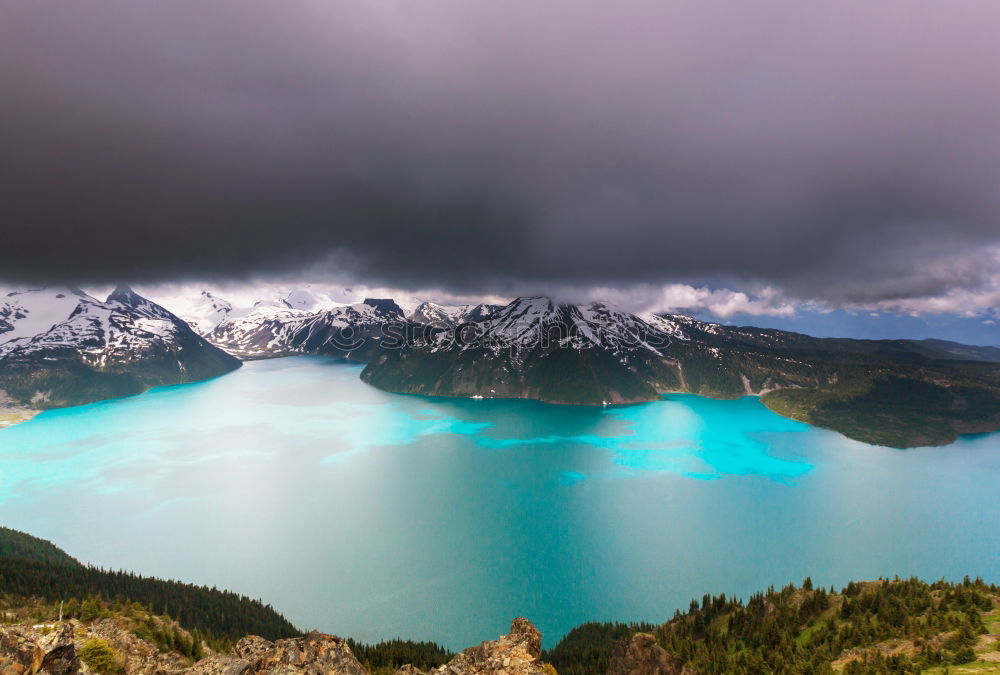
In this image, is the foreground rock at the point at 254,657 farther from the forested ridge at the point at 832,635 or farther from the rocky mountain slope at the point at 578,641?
the forested ridge at the point at 832,635

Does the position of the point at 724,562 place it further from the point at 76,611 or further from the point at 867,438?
the point at 867,438

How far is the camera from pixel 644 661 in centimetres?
3838

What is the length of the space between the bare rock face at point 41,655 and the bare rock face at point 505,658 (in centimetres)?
1935

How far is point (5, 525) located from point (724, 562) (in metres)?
147

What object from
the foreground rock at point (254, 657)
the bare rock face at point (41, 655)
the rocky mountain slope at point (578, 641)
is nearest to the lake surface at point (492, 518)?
the rocky mountain slope at point (578, 641)

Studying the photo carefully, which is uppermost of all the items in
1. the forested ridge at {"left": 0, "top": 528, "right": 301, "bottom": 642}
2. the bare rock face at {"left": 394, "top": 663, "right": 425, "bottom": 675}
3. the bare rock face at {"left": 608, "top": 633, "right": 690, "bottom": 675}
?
the bare rock face at {"left": 394, "top": 663, "right": 425, "bottom": 675}

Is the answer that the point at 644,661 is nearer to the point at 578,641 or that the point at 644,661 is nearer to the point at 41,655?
the point at 578,641

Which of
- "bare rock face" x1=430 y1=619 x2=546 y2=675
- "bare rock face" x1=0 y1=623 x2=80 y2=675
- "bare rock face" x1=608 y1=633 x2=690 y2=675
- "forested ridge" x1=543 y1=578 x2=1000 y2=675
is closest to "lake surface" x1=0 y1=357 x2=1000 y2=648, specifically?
"forested ridge" x1=543 y1=578 x2=1000 y2=675

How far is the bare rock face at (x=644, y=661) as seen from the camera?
37.8m

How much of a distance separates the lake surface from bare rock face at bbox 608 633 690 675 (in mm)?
18723

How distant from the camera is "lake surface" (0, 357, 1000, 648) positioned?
209ft

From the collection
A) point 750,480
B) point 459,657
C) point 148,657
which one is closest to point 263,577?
point 148,657

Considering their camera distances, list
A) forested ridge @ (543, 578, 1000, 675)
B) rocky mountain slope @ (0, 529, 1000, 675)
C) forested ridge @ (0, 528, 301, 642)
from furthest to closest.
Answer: forested ridge @ (0, 528, 301, 642) → forested ridge @ (543, 578, 1000, 675) → rocky mountain slope @ (0, 529, 1000, 675)

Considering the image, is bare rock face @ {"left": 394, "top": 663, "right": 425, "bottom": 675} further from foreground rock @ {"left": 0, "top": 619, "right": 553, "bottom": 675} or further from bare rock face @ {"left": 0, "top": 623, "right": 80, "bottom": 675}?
bare rock face @ {"left": 0, "top": 623, "right": 80, "bottom": 675}
